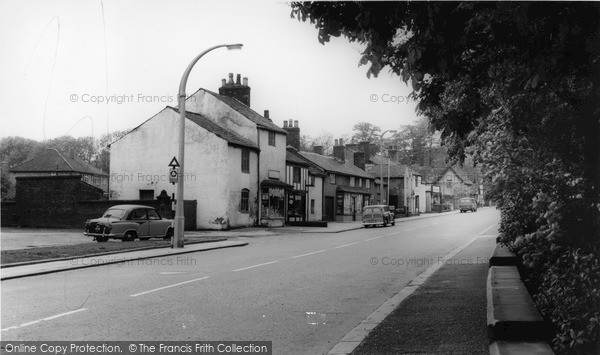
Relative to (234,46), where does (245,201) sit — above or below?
below

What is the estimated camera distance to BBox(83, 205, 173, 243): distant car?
22344 mm

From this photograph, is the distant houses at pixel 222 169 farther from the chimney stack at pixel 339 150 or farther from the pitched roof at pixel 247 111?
the chimney stack at pixel 339 150

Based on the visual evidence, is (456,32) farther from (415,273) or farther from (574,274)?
(415,273)

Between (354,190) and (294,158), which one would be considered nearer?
(294,158)

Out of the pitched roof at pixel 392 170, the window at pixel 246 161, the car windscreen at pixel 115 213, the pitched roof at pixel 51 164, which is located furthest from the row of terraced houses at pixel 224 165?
the pitched roof at pixel 51 164

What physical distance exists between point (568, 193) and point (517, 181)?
3168mm

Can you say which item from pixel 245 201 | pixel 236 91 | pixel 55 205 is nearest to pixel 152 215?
pixel 245 201

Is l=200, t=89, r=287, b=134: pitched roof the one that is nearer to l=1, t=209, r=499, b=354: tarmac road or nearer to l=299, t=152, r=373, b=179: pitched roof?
l=299, t=152, r=373, b=179: pitched roof

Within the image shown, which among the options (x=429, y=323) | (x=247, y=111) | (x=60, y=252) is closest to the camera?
(x=429, y=323)

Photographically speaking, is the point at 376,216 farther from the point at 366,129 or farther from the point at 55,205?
the point at 366,129

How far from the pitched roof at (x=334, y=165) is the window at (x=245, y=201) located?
16.7 meters

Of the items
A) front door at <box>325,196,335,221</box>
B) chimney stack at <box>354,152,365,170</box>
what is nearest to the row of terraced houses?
front door at <box>325,196,335,221</box>

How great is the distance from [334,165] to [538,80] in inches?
2169

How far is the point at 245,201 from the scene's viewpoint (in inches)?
1513
